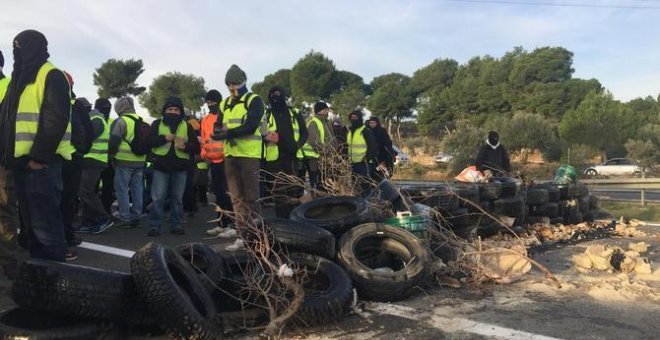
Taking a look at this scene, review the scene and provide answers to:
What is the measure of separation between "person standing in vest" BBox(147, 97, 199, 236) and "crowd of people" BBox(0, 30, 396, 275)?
1 centimetres

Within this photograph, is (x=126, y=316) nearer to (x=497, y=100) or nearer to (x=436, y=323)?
(x=436, y=323)

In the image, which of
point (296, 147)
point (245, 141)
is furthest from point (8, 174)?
point (296, 147)

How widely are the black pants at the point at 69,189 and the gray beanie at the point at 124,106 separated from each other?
1894 millimetres

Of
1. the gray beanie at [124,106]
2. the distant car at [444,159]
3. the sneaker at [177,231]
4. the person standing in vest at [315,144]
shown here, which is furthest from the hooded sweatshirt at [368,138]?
the distant car at [444,159]

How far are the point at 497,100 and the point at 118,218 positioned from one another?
5432cm

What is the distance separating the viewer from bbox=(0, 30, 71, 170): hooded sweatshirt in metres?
4.35

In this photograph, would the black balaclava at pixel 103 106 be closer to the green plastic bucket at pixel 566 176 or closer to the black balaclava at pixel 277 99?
the black balaclava at pixel 277 99

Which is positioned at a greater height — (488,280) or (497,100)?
(497,100)

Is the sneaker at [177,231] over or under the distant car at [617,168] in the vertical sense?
over

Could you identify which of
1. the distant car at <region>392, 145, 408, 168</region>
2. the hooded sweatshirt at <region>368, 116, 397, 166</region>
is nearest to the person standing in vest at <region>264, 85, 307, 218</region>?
the hooded sweatshirt at <region>368, 116, 397, 166</region>

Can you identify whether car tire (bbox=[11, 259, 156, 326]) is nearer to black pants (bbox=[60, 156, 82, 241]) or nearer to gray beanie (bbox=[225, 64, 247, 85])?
black pants (bbox=[60, 156, 82, 241])

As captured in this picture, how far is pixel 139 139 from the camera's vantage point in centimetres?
786

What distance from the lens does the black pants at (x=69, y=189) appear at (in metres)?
6.36

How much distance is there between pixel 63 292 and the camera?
141 inches
